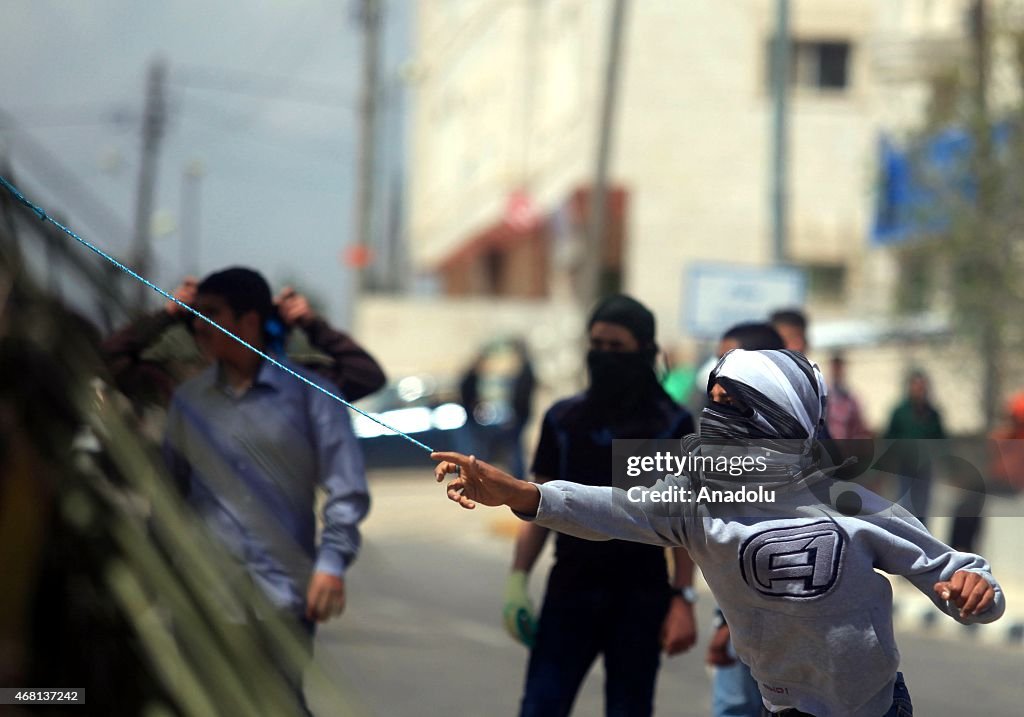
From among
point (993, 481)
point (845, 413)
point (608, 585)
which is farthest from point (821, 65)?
point (608, 585)

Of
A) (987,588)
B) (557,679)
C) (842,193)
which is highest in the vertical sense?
(842,193)

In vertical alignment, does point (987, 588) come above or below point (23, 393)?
below

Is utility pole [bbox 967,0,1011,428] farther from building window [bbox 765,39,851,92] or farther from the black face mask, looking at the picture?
building window [bbox 765,39,851,92]

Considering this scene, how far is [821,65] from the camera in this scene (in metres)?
32.0

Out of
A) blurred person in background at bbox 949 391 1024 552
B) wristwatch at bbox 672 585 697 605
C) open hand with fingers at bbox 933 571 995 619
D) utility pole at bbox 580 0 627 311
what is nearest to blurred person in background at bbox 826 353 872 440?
blurred person in background at bbox 949 391 1024 552

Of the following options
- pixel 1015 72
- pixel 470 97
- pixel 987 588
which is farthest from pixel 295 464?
pixel 470 97

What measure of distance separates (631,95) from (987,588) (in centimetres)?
2872

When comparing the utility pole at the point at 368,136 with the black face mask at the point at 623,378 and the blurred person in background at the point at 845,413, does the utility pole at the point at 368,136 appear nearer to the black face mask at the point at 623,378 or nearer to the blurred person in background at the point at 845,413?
the blurred person in background at the point at 845,413

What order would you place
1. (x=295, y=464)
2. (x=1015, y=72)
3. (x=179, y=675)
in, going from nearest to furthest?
(x=179, y=675)
(x=295, y=464)
(x=1015, y=72)

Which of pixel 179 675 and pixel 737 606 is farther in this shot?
pixel 179 675

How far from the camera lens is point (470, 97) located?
39.5m

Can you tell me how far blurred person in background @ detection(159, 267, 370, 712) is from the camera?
13.8ft

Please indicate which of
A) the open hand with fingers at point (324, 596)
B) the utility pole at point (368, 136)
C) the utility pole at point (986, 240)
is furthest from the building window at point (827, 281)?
the open hand with fingers at point (324, 596)

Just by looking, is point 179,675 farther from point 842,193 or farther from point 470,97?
point 470,97
